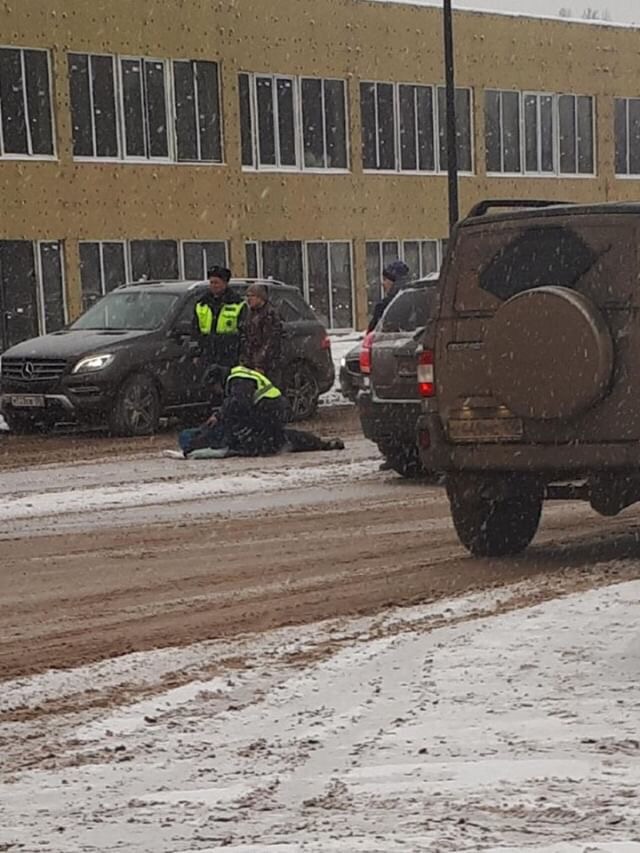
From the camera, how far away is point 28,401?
21672 millimetres

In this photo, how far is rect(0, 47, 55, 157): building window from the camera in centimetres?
3584

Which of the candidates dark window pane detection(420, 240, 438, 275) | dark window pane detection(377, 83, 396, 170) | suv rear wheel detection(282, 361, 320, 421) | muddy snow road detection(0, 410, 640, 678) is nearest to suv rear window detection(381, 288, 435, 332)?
muddy snow road detection(0, 410, 640, 678)

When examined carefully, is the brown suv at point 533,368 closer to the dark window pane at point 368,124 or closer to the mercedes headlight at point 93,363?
the mercedes headlight at point 93,363

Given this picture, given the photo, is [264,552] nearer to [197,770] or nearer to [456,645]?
[456,645]

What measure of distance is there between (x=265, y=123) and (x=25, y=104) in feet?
21.6

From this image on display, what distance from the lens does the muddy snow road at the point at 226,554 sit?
30.3 feet

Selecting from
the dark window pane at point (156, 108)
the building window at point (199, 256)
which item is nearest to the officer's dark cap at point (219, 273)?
the dark window pane at point (156, 108)

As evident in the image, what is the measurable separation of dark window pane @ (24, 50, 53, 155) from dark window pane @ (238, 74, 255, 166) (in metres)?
5.19

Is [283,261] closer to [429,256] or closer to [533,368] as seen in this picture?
[429,256]

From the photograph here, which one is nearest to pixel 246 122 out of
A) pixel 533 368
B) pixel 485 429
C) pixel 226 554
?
pixel 226 554

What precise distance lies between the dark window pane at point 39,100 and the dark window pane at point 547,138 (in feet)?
50.6

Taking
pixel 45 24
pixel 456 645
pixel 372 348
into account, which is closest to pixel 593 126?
pixel 45 24

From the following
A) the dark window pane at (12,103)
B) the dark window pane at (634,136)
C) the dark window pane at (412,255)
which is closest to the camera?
the dark window pane at (12,103)

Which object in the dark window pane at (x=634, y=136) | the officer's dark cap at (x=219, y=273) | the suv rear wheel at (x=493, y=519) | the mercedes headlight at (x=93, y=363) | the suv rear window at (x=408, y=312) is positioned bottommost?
the suv rear wheel at (x=493, y=519)
